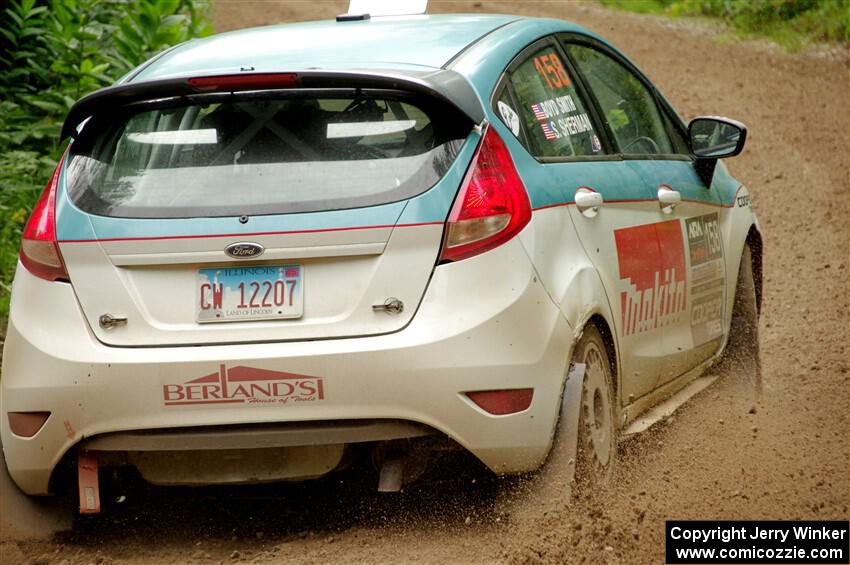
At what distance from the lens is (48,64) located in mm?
9891

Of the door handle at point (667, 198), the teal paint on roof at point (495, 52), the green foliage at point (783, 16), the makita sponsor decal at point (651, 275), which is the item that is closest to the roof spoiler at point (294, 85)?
the teal paint on roof at point (495, 52)

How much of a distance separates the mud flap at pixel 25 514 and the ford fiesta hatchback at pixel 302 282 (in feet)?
0.23

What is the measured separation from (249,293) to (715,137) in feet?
9.23

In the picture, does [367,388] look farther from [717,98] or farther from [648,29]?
[648,29]

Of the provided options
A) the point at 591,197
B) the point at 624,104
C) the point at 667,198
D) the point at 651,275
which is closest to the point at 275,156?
the point at 591,197

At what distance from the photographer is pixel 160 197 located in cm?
436

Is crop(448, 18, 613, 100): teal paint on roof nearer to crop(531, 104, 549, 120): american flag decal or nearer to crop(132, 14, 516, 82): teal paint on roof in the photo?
crop(132, 14, 516, 82): teal paint on roof

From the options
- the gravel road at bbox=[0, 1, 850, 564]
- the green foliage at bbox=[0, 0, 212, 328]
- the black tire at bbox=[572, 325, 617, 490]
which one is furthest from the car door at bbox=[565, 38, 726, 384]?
the green foliage at bbox=[0, 0, 212, 328]

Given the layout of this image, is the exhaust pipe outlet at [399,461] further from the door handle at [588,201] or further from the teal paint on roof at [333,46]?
the teal paint on roof at [333,46]

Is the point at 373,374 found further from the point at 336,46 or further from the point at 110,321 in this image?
the point at 336,46

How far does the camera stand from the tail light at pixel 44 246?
174 inches

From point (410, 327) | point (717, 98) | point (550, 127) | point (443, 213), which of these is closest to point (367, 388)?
point (410, 327)

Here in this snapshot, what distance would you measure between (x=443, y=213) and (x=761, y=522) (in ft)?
5.36

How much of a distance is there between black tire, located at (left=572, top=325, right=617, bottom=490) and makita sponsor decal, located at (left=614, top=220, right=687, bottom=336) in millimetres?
313
